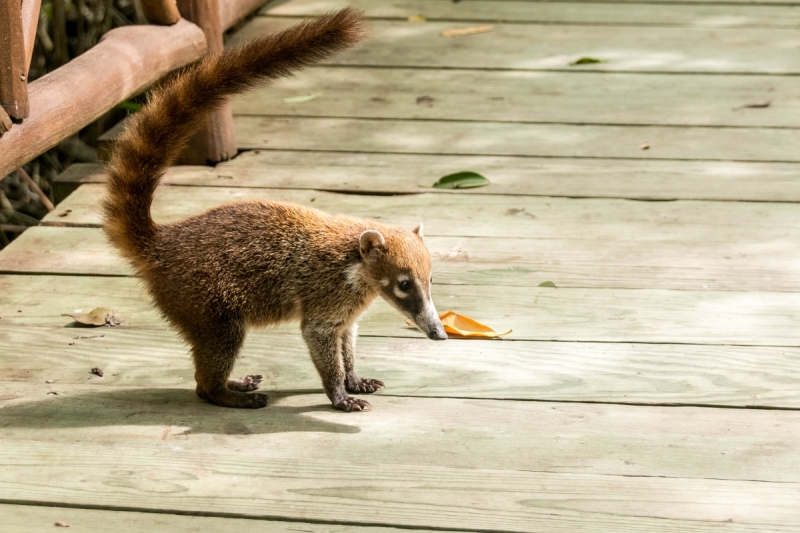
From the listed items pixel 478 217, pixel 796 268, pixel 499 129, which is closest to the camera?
pixel 796 268

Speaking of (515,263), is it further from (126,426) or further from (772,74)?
(772,74)

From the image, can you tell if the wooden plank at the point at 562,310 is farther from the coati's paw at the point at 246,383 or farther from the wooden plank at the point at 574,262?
the coati's paw at the point at 246,383

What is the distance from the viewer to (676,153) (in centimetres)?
450

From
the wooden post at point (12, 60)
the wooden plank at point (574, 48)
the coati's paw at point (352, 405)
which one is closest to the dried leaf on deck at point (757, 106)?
the wooden plank at point (574, 48)

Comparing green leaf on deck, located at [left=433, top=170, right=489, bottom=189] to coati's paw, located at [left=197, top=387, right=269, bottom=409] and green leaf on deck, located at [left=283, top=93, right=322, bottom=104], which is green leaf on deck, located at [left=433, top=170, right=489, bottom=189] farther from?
coati's paw, located at [left=197, top=387, right=269, bottom=409]

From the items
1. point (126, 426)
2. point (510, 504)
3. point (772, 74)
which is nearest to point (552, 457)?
point (510, 504)

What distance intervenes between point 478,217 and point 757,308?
111cm

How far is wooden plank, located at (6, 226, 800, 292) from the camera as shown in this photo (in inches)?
138

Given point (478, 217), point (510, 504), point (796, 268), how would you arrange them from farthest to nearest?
point (478, 217), point (796, 268), point (510, 504)

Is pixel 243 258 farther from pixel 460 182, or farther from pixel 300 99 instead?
pixel 300 99

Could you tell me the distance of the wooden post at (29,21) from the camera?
329 centimetres

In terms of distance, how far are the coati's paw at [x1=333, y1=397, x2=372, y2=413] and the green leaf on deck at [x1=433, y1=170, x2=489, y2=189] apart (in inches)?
63.8

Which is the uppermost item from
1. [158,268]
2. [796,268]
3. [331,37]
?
[331,37]

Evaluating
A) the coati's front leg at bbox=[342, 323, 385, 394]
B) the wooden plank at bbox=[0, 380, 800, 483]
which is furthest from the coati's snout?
the wooden plank at bbox=[0, 380, 800, 483]
